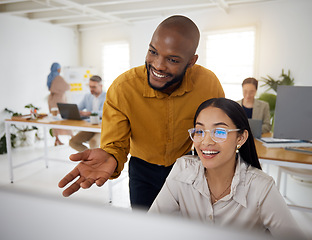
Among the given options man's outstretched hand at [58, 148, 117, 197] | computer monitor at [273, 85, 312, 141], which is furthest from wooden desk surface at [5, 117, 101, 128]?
man's outstretched hand at [58, 148, 117, 197]

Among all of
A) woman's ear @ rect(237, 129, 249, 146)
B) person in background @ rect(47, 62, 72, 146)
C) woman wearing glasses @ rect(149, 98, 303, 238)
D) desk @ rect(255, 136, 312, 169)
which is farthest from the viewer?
person in background @ rect(47, 62, 72, 146)

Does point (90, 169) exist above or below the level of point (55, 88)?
below

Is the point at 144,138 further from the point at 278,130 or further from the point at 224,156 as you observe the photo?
the point at 278,130

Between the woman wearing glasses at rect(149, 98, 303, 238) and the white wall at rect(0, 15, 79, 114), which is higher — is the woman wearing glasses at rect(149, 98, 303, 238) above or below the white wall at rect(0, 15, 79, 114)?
below

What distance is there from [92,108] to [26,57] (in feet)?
9.70

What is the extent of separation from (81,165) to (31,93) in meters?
5.99

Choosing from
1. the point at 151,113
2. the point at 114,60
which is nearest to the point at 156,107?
the point at 151,113

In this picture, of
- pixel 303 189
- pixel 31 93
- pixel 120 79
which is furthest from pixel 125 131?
pixel 31 93

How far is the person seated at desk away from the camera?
3.92 meters

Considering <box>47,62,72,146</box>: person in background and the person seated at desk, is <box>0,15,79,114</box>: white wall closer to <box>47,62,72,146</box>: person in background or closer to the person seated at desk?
<box>47,62,72,146</box>: person in background

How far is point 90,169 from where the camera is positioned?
103cm

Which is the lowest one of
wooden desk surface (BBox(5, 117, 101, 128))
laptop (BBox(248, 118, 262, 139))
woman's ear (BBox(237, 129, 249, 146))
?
wooden desk surface (BBox(5, 117, 101, 128))

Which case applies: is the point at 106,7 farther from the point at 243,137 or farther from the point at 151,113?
the point at 243,137

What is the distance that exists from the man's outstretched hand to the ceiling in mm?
4380
